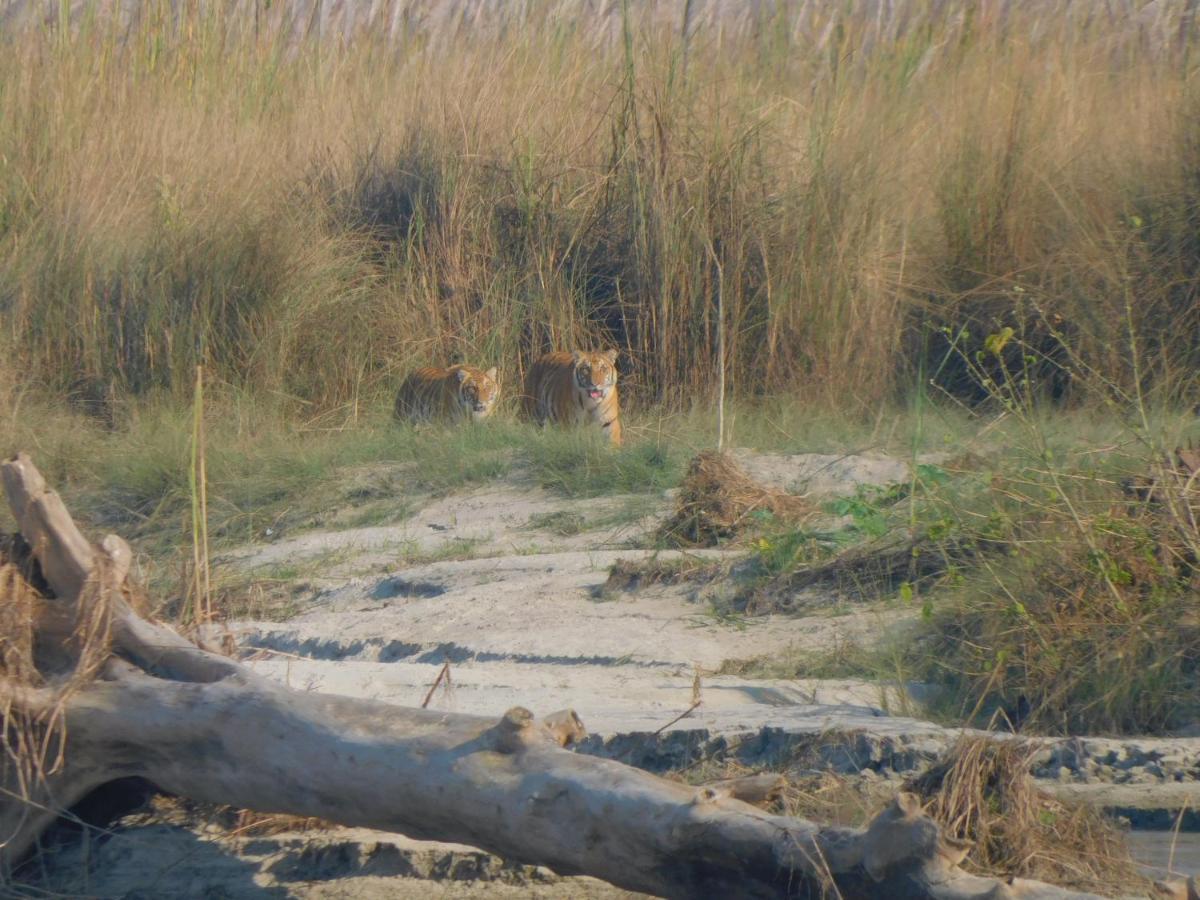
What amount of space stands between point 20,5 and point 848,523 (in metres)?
7.37

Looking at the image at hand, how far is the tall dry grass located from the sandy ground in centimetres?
152

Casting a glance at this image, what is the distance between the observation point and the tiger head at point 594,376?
7125 millimetres

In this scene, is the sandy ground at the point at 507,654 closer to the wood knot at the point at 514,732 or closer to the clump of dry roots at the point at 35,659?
the clump of dry roots at the point at 35,659

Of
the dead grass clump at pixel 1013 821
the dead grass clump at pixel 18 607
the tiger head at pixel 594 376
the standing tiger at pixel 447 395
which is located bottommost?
the standing tiger at pixel 447 395

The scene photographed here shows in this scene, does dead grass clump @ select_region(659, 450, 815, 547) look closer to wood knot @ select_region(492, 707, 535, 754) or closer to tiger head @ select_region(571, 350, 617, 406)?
tiger head @ select_region(571, 350, 617, 406)

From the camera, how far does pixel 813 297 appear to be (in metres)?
7.35

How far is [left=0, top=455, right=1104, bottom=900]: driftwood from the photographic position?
7.82 feet

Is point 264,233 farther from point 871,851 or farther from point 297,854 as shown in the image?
point 871,851

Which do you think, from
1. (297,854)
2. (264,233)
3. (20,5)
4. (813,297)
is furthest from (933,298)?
(20,5)

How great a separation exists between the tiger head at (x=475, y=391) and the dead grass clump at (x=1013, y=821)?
4.63 meters

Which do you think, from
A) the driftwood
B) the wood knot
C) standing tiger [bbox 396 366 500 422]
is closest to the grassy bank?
standing tiger [bbox 396 366 500 422]

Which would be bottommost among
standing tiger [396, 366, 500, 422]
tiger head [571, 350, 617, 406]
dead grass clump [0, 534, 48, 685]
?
standing tiger [396, 366, 500, 422]

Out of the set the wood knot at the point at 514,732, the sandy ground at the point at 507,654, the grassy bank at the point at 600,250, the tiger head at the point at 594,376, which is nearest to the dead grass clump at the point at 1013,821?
the sandy ground at the point at 507,654

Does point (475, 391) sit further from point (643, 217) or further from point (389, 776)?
point (389, 776)
